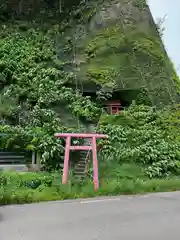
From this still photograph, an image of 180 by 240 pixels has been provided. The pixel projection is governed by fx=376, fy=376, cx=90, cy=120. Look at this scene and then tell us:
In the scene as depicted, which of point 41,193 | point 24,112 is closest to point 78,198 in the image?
point 41,193

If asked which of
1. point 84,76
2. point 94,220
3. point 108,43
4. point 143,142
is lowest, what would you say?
point 94,220

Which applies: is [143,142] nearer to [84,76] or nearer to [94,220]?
[84,76]

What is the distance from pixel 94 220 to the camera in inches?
302

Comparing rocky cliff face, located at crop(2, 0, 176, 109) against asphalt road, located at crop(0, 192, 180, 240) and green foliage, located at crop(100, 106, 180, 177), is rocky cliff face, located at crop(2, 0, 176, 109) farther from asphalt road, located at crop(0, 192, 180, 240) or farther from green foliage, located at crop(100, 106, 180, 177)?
asphalt road, located at crop(0, 192, 180, 240)

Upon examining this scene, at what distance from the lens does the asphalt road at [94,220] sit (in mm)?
6305

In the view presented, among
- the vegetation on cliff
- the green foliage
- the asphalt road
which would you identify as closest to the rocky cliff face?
the vegetation on cliff

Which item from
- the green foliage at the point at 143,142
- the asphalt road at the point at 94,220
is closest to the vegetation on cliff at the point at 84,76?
the green foliage at the point at 143,142

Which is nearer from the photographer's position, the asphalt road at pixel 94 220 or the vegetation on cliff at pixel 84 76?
the asphalt road at pixel 94 220

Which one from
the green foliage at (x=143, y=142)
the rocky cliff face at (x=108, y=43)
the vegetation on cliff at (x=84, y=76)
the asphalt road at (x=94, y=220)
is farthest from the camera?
the rocky cliff face at (x=108, y=43)

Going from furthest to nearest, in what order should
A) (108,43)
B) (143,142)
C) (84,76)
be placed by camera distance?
1. (108,43)
2. (84,76)
3. (143,142)

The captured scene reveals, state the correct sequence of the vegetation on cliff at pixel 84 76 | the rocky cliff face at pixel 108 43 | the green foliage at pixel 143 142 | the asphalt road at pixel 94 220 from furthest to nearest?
the rocky cliff face at pixel 108 43, the vegetation on cliff at pixel 84 76, the green foliage at pixel 143 142, the asphalt road at pixel 94 220

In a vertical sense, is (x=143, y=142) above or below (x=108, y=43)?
below

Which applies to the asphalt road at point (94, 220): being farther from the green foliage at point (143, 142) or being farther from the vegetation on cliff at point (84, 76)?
the vegetation on cliff at point (84, 76)

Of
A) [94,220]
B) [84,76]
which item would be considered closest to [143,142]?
[84,76]
